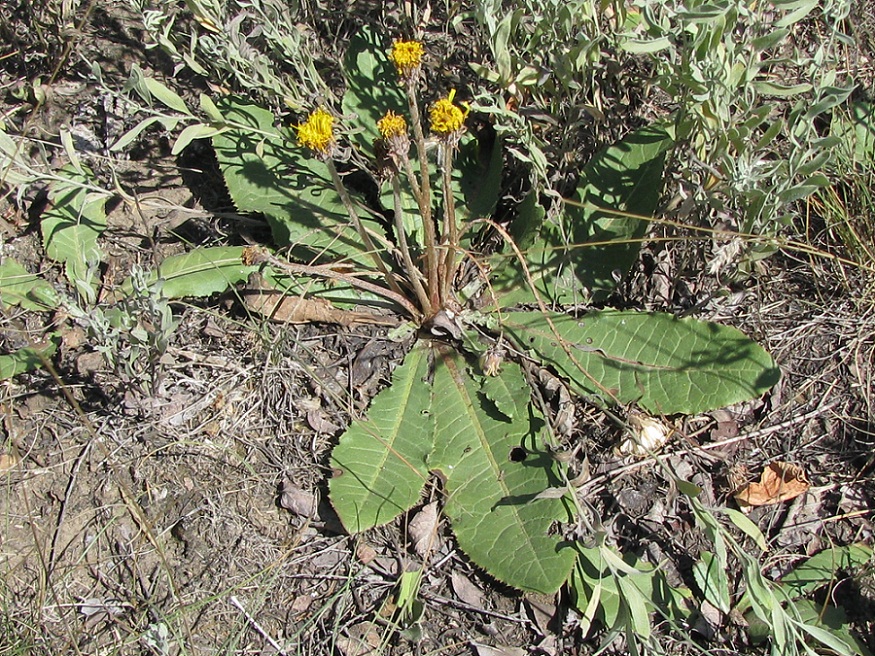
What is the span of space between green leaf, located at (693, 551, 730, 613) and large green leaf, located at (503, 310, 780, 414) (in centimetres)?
47

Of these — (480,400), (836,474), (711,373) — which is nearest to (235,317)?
(480,400)

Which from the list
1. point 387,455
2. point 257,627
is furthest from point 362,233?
point 257,627

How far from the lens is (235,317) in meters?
2.80

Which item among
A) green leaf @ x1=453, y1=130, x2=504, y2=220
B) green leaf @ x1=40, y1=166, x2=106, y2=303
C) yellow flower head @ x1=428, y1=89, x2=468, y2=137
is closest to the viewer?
yellow flower head @ x1=428, y1=89, x2=468, y2=137

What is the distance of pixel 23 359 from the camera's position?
2596 millimetres

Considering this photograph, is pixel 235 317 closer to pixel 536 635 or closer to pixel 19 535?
pixel 19 535

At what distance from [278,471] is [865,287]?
7.10ft

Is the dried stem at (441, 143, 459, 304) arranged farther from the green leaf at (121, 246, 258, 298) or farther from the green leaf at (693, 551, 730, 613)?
the green leaf at (693, 551, 730, 613)

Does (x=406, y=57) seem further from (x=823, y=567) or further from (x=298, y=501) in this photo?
(x=823, y=567)

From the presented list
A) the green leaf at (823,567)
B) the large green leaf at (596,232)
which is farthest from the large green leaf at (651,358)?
the green leaf at (823,567)

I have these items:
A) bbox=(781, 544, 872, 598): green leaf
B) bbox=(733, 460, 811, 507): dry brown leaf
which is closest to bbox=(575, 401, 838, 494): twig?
bbox=(733, 460, 811, 507): dry brown leaf

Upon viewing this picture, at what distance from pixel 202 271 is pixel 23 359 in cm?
67

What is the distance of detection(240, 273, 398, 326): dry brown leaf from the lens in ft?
8.93

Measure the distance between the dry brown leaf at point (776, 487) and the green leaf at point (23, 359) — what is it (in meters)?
2.35
